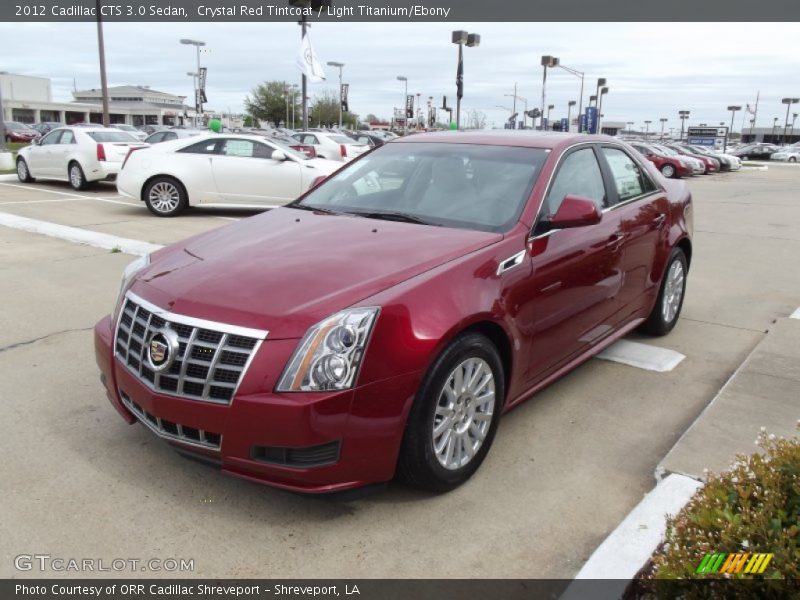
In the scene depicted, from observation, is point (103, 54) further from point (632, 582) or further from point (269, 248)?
point (632, 582)

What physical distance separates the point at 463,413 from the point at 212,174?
10.0 meters

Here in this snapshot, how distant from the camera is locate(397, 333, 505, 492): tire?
2.93 m

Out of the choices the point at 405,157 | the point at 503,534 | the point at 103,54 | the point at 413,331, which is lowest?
the point at 503,534

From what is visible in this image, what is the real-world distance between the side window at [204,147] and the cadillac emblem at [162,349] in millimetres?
9963

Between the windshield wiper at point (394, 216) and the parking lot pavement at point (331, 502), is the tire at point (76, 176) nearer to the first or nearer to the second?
the parking lot pavement at point (331, 502)

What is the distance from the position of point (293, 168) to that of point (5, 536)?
1018cm

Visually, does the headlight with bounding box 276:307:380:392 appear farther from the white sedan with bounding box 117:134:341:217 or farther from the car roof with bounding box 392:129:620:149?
the white sedan with bounding box 117:134:341:217

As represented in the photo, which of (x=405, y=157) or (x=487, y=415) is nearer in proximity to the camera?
(x=487, y=415)

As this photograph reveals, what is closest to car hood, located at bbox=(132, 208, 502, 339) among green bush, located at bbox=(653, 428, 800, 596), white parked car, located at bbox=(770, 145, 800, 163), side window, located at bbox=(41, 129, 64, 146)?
green bush, located at bbox=(653, 428, 800, 596)

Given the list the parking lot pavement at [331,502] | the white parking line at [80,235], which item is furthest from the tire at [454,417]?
the white parking line at [80,235]

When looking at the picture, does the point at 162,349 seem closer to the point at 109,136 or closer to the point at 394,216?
the point at 394,216

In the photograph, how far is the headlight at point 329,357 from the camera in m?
2.69

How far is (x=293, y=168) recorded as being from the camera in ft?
40.9
